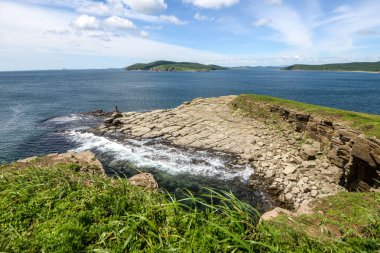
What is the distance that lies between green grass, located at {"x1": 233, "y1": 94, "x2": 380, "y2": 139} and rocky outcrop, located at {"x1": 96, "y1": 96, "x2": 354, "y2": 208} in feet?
5.15

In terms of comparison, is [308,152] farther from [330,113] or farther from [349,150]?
[330,113]

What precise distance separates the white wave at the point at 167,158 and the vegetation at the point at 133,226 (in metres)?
19.7

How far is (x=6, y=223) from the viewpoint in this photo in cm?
600

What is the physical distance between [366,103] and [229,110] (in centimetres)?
4795

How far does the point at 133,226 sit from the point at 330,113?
105 feet

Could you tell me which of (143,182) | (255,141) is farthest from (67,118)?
(143,182)

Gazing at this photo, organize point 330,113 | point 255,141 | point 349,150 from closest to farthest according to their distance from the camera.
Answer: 1. point 349,150
2. point 330,113
3. point 255,141

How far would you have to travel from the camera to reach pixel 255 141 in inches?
1307

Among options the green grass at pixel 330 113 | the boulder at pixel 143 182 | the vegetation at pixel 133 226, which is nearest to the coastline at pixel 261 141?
the green grass at pixel 330 113

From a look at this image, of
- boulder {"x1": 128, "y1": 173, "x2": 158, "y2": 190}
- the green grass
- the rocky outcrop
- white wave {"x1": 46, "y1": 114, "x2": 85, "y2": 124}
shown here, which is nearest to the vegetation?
boulder {"x1": 128, "y1": 173, "x2": 158, "y2": 190}

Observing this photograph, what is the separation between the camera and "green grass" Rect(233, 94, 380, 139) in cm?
2359

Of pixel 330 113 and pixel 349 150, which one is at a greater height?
pixel 330 113

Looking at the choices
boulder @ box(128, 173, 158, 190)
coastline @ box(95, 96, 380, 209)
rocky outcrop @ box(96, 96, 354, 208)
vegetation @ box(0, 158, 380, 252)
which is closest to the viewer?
vegetation @ box(0, 158, 380, 252)

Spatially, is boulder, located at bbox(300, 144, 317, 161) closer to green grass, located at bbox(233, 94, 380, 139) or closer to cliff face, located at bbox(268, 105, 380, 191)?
cliff face, located at bbox(268, 105, 380, 191)
